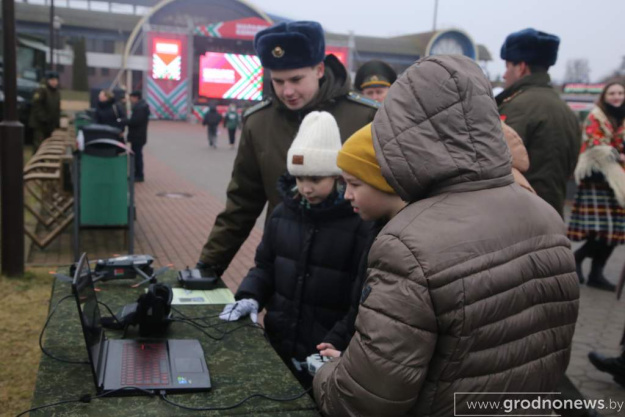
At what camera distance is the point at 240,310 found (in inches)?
107

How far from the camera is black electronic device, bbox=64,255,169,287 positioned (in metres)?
3.19

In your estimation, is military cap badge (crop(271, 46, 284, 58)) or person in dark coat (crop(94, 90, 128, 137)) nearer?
military cap badge (crop(271, 46, 284, 58))

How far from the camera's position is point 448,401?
4.76ft

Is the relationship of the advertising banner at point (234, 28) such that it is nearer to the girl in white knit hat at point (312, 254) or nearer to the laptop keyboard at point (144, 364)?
the girl in white knit hat at point (312, 254)

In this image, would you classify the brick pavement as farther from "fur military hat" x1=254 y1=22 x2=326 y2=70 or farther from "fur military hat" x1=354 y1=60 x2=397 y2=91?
"fur military hat" x1=254 y1=22 x2=326 y2=70

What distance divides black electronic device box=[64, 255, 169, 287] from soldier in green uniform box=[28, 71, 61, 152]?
13.6m

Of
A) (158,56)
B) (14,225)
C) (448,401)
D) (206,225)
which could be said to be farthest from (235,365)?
(158,56)

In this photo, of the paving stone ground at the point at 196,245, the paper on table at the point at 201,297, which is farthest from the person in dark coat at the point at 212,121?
the paper on table at the point at 201,297

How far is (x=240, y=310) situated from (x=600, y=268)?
5.15 m

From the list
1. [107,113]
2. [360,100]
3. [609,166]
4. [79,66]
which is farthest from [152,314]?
[79,66]

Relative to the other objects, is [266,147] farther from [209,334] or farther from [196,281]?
[209,334]

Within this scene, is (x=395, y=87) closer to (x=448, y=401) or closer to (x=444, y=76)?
(x=444, y=76)

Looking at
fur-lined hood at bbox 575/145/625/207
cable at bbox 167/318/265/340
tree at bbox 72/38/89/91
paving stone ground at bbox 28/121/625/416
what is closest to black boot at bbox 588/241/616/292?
paving stone ground at bbox 28/121/625/416

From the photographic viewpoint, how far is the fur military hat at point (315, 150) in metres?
2.70
